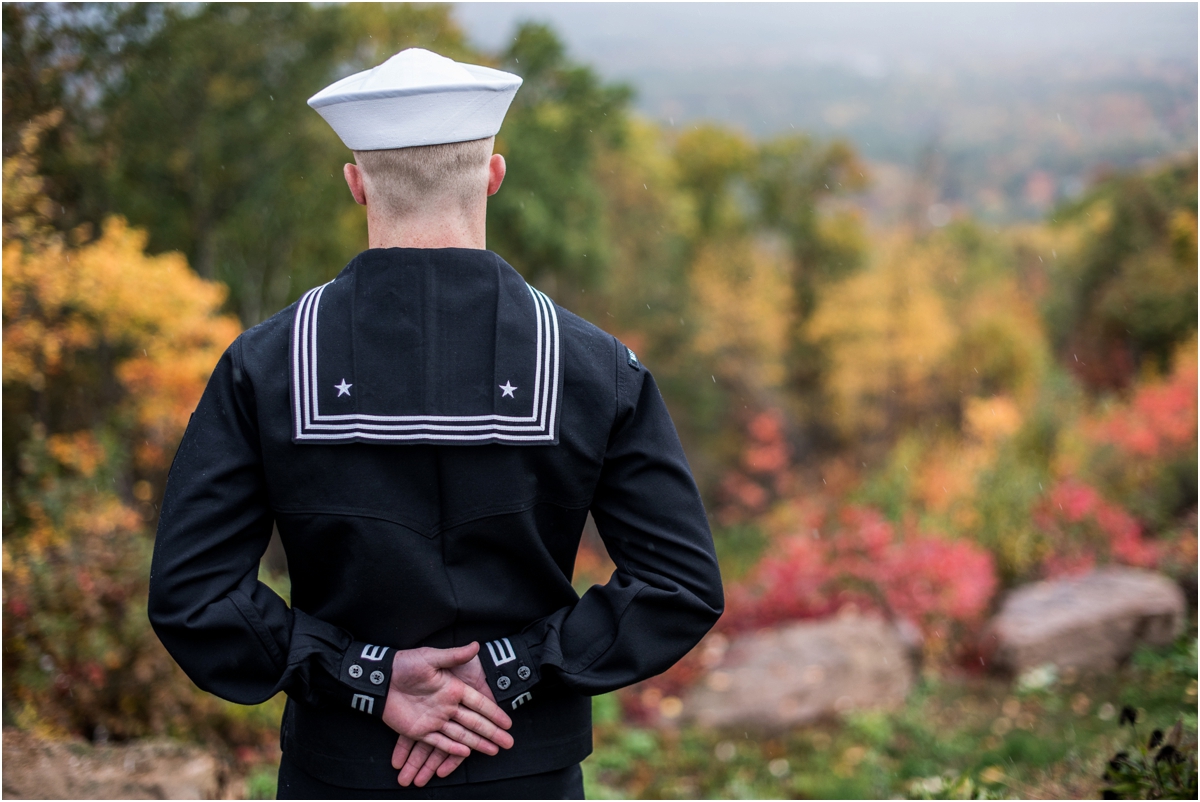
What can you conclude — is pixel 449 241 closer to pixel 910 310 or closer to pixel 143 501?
pixel 143 501

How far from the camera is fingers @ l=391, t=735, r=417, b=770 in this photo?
1.56 m

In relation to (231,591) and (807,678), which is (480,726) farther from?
(807,678)

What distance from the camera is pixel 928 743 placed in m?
5.59

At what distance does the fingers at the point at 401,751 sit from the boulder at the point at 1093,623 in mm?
6415

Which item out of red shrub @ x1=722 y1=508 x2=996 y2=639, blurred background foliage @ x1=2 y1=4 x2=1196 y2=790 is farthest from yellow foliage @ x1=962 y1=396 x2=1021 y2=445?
red shrub @ x1=722 y1=508 x2=996 y2=639

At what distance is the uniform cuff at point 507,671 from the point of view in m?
1.55

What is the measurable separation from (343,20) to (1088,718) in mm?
11333

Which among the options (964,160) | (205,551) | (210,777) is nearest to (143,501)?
(210,777)

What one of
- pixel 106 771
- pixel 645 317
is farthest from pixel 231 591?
pixel 645 317

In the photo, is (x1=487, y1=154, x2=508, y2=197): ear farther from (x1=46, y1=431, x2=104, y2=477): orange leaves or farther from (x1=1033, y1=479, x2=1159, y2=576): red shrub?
(x1=1033, y1=479, x2=1159, y2=576): red shrub

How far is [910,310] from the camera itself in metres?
21.7

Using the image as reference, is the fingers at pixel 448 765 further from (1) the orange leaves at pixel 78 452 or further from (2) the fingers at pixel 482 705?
(1) the orange leaves at pixel 78 452

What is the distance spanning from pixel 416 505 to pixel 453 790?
0.55m

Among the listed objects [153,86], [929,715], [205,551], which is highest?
[153,86]
